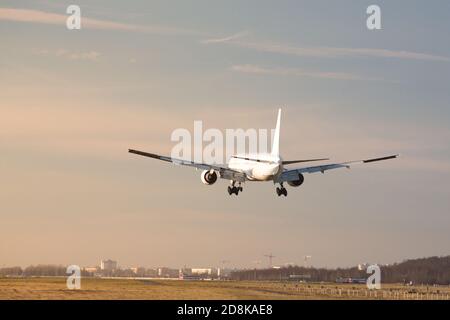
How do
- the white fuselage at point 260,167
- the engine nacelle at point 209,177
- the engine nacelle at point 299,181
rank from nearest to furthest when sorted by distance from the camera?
1. the white fuselage at point 260,167
2. the engine nacelle at point 299,181
3. the engine nacelle at point 209,177

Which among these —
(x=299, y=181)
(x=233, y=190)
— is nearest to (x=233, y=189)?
(x=233, y=190)

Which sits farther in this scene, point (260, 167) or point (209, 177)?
point (209, 177)

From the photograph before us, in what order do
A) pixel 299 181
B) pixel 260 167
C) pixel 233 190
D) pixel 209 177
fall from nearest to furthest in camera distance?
1. pixel 260 167
2. pixel 233 190
3. pixel 299 181
4. pixel 209 177

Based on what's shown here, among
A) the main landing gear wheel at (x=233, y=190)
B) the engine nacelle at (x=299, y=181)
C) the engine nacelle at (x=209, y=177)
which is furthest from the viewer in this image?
the engine nacelle at (x=209, y=177)

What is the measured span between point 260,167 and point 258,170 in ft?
1.64

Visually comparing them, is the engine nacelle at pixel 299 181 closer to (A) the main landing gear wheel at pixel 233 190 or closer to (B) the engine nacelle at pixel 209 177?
(A) the main landing gear wheel at pixel 233 190

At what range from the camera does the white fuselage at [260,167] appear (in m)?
123

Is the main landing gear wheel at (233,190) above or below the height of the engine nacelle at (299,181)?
below

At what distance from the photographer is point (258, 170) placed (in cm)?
12556

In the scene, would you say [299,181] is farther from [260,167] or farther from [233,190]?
[233,190]
